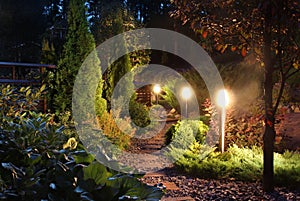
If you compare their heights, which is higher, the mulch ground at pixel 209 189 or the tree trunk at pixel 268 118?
the tree trunk at pixel 268 118

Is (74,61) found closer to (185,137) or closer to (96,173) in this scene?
(185,137)

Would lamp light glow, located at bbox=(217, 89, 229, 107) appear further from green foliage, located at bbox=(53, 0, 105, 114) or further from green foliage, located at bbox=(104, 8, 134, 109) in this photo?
green foliage, located at bbox=(104, 8, 134, 109)

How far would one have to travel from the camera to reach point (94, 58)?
6.15m

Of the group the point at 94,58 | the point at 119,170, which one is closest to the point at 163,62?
the point at 94,58

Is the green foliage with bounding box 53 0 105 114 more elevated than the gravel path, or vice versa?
the green foliage with bounding box 53 0 105 114

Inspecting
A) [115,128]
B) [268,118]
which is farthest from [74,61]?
[268,118]

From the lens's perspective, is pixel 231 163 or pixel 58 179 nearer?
pixel 58 179

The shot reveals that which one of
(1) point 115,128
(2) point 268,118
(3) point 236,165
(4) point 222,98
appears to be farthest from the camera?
(1) point 115,128

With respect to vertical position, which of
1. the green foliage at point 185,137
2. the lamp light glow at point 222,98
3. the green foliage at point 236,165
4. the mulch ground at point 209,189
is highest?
the lamp light glow at point 222,98

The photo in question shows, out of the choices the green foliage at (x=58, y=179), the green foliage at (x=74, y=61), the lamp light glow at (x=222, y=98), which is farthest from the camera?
the green foliage at (x=74, y=61)

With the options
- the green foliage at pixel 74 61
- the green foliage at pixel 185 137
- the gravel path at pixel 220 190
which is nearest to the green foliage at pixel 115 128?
the green foliage at pixel 74 61

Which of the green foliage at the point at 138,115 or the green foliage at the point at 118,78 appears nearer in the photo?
the green foliage at the point at 138,115

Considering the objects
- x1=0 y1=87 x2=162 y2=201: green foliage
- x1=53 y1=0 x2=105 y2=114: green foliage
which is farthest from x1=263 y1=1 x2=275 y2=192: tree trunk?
x1=53 y1=0 x2=105 y2=114: green foliage

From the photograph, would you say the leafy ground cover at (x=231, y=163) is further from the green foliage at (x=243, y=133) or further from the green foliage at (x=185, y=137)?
the green foliage at (x=243, y=133)
